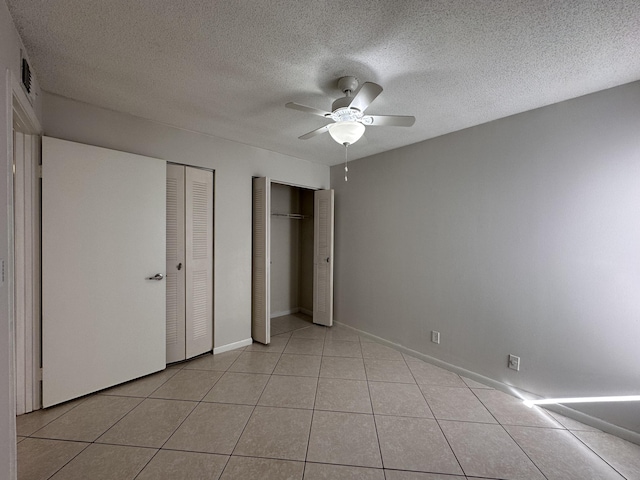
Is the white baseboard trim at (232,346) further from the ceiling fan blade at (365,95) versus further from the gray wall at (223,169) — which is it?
the ceiling fan blade at (365,95)

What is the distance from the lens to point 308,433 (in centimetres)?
186

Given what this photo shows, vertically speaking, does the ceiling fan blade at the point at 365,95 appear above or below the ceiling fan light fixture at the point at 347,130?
above

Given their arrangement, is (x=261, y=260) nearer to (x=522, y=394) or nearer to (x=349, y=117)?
(x=349, y=117)

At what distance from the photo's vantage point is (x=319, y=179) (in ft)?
13.3

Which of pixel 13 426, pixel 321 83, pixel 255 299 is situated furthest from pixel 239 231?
pixel 13 426

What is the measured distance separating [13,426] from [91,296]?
3.33 feet

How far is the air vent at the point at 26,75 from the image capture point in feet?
5.16

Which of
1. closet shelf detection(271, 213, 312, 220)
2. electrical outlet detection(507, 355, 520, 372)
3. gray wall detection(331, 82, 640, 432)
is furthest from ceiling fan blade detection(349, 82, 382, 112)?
closet shelf detection(271, 213, 312, 220)

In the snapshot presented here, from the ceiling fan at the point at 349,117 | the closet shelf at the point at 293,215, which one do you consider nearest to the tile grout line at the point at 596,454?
the ceiling fan at the point at 349,117

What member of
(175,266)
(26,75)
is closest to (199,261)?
(175,266)

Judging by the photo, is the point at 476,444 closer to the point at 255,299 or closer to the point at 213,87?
the point at 255,299

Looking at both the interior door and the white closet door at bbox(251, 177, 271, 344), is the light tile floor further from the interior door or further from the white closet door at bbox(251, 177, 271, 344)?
the white closet door at bbox(251, 177, 271, 344)

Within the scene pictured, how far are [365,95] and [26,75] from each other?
2034 mm

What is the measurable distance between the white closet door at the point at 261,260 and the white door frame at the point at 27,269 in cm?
186
